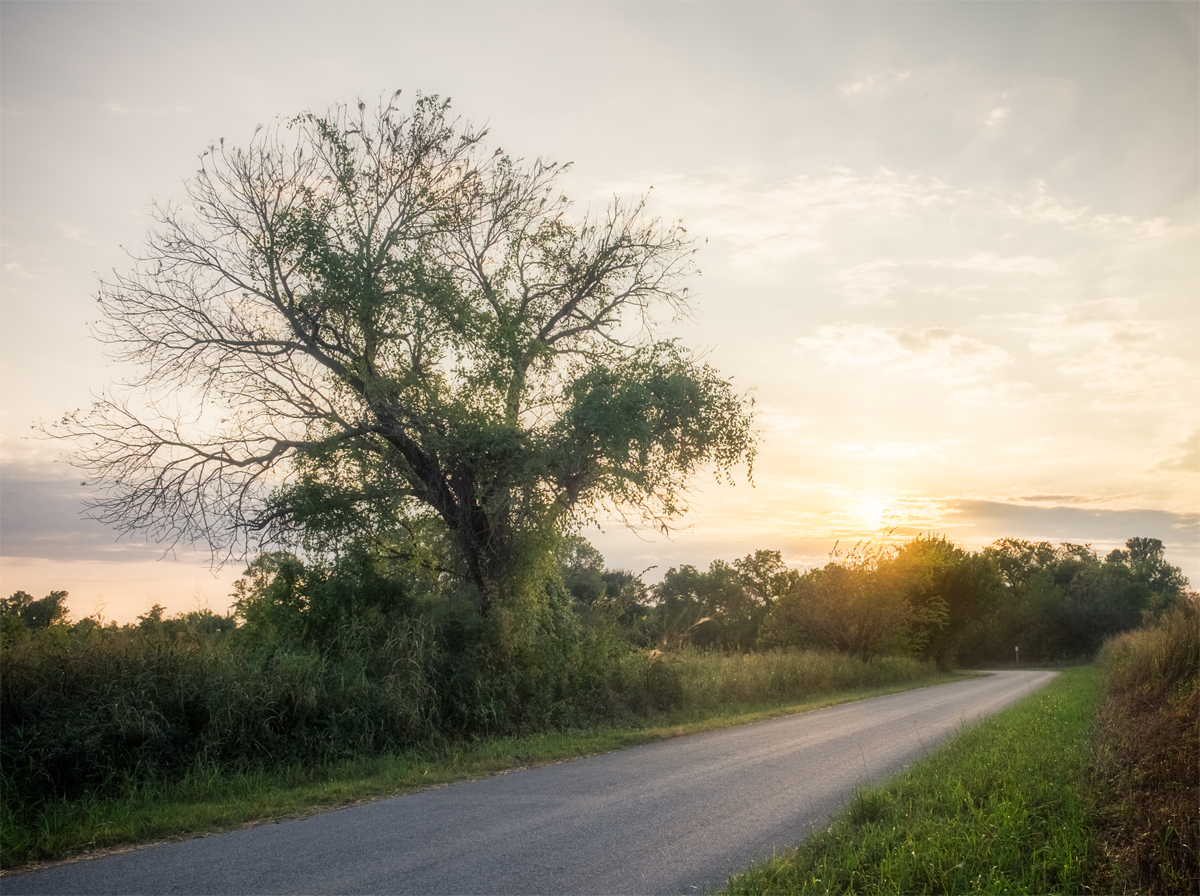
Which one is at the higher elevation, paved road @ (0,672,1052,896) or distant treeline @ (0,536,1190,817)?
distant treeline @ (0,536,1190,817)

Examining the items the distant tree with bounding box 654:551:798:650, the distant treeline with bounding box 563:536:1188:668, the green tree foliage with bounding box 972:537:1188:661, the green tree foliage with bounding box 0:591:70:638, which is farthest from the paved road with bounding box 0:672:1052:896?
the green tree foliage with bounding box 972:537:1188:661

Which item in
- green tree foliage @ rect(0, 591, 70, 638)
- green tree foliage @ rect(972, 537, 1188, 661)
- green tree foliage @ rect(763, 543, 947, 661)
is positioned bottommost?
green tree foliage @ rect(972, 537, 1188, 661)

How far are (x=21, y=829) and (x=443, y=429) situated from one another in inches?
402

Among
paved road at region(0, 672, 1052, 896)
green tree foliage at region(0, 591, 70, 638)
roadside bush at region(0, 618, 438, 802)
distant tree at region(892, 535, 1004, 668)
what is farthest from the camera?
distant tree at region(892, 535, 1004, 668)

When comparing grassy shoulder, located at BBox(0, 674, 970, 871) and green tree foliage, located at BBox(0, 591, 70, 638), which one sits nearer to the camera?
grassy shoulder, located at BBox(0, 674, 970, 871)

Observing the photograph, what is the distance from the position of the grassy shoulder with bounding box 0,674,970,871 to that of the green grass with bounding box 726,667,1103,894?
5388 mm

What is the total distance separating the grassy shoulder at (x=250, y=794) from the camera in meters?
7.35

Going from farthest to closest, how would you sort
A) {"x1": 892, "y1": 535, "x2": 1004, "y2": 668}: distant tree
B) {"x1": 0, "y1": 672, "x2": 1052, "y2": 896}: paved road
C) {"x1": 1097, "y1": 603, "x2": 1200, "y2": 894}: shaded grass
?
{"x1": 892, "y1": 535, "x2": 1004, "y2": 668}: distant tree, {"x1": 0, "y1": 672, "x2": 1052, "y2": 896}: paved road, {"x1": 1097, "y1": 603, "x2": 1200, "y2": 894}: shaded grass

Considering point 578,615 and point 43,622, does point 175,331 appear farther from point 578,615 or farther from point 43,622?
point 578,615

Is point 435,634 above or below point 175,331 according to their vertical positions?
below

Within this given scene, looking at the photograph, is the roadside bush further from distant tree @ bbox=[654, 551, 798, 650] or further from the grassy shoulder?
distant tree @ bbox=[654, 551, 798, 650]

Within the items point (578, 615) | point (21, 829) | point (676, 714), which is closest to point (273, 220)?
point (578, 615)

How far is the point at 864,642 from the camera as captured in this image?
40031 millimetres

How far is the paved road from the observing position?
19.7ft
